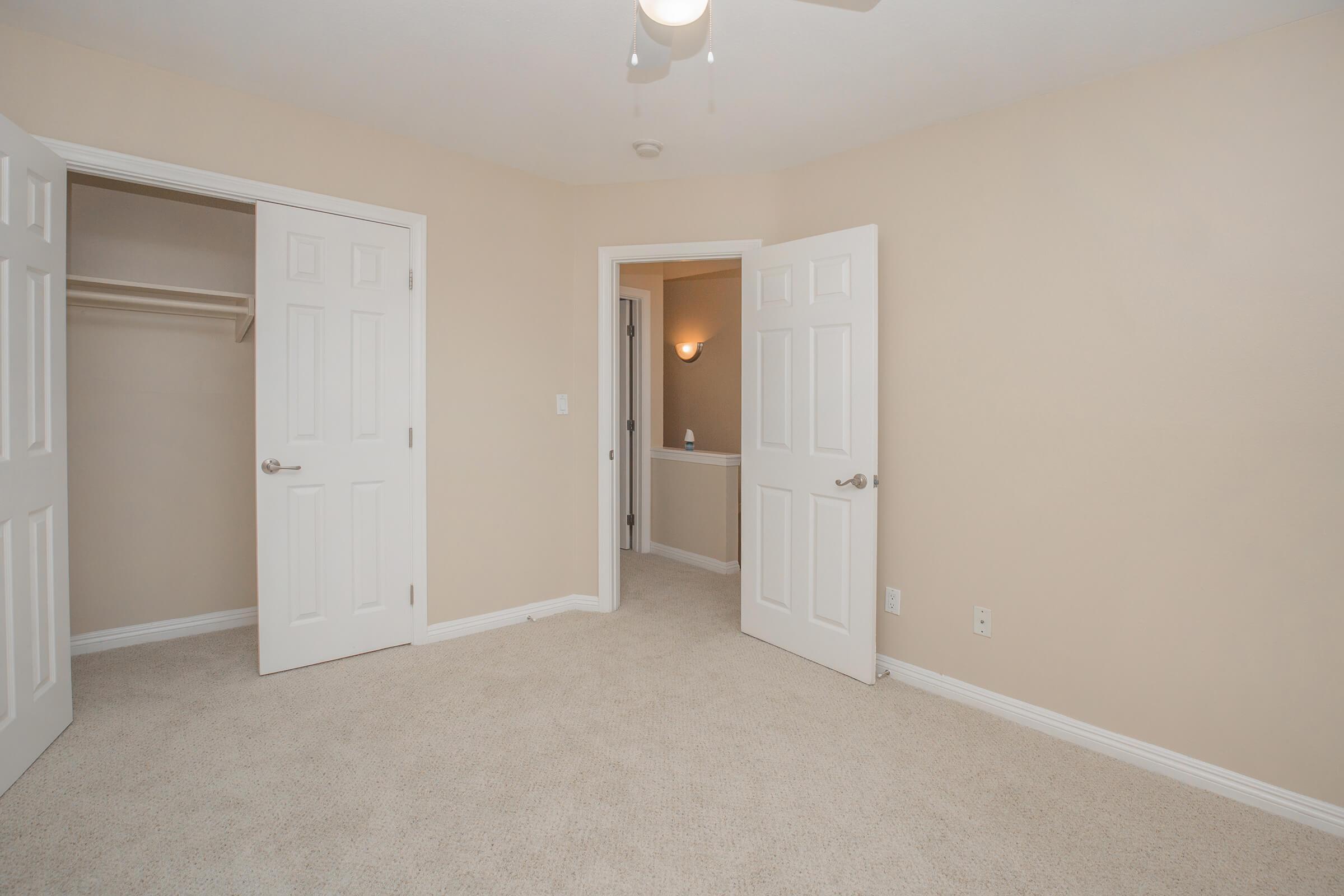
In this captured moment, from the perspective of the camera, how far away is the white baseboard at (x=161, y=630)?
9.98ft

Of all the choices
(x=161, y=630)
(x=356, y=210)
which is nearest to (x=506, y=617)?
(x=161, y=630)

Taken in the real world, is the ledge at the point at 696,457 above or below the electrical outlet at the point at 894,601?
above

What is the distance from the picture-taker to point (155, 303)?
2.91 meters

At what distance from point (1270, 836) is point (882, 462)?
1.74 metres

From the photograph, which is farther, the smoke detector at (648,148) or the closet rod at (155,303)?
the smoke detector at (648,148)

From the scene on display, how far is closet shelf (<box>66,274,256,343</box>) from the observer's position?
2742 mm

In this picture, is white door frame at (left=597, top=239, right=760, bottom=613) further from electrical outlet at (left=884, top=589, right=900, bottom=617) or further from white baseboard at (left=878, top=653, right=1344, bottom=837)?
white baseboard at (left=878, top=653, right=1344, bottom=837)

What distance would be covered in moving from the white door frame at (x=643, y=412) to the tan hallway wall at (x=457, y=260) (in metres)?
1.49

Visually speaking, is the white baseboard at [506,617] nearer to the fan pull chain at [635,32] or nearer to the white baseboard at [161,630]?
the white baseboard at [161,630]

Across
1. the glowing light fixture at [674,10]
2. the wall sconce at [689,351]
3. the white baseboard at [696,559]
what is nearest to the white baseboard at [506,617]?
the white baseboard at [696,559]

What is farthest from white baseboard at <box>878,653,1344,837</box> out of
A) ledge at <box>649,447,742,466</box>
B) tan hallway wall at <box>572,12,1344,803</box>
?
ledge at <box>649,447,742,466</box>

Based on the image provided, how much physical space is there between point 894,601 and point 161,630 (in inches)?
143

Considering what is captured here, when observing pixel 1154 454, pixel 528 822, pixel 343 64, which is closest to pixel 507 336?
pixel 343 64

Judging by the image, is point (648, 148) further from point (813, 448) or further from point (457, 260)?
point (813, 448)
